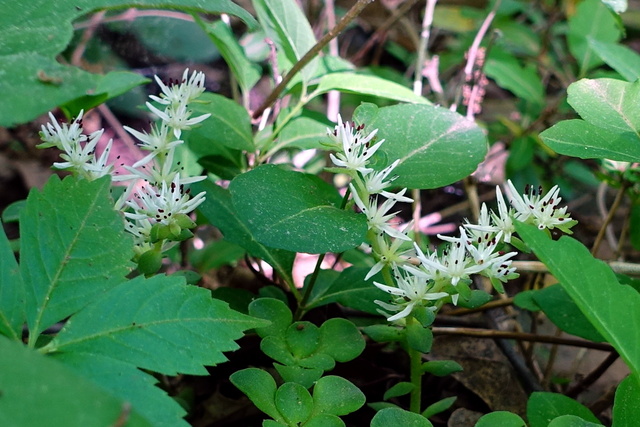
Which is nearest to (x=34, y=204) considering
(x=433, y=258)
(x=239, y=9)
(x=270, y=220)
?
(x=270, y=220)

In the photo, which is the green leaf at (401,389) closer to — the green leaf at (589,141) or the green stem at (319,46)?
the green leaf at (589,141)

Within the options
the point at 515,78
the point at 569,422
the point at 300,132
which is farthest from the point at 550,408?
the point at 515,78

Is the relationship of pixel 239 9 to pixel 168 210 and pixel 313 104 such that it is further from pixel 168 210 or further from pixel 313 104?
Result: pixel 313 104

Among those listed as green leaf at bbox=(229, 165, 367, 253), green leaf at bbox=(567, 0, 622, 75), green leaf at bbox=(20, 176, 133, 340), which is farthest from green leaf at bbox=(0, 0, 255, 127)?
green leaf at bbox=(567, 0, 622, 75)

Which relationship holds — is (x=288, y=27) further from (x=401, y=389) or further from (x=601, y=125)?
(x=401, y=389)

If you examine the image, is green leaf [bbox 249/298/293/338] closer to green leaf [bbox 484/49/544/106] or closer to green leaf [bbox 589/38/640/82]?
green leaf [bbox 589/38/640/82]

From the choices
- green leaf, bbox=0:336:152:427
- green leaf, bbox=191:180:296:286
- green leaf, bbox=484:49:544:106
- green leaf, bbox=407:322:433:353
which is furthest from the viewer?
green leaf, bbox=484:49:544:106
